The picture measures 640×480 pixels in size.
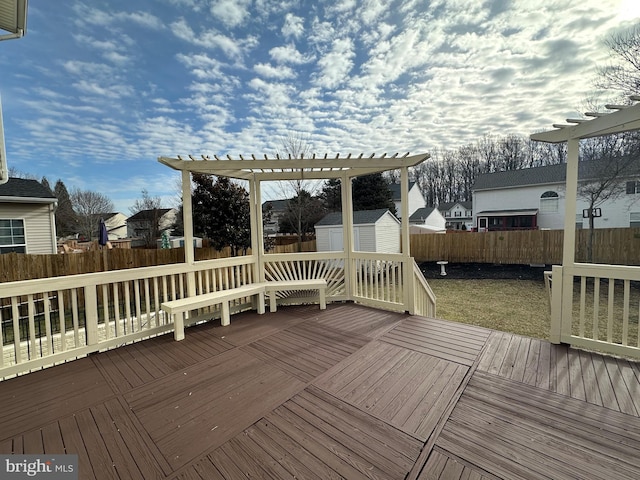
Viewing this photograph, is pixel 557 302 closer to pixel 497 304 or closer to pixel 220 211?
pixel 497 304

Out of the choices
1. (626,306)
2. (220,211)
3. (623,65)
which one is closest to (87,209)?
(220,211)

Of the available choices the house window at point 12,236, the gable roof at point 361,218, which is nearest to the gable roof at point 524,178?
the gable roof at point 361,218

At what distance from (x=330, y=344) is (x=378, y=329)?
32.0 inches

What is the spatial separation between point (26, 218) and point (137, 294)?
27.8ft

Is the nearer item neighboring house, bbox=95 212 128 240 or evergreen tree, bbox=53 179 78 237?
evergreen tree, bbox=53 179 78 237

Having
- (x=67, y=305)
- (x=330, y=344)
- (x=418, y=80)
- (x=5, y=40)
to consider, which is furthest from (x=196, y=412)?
(x=67, y=305)

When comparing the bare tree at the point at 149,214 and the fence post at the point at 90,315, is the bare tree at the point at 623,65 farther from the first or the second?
the bare tree at the point at 149,214

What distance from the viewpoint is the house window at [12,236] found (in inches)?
318

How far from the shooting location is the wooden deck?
156 centimetres

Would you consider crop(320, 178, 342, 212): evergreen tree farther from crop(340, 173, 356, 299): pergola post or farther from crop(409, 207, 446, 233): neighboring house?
crop(340, 173, 356, 299): pergola post

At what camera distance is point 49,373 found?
2.75 meters

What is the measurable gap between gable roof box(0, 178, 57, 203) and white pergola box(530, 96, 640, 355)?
12.3 m

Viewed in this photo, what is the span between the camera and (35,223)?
8.64m

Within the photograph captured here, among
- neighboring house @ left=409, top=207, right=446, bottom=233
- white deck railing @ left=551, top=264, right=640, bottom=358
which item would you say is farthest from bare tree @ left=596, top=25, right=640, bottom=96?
neighboring house @ left=409, top=207, right=446, bottom=233
